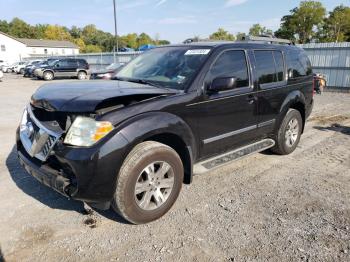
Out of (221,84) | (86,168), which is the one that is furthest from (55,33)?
(86,168)

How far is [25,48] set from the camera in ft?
232

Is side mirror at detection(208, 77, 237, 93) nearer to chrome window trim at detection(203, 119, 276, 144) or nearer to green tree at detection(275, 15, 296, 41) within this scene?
chrome window trim at detection(203, 119, 276, 144)

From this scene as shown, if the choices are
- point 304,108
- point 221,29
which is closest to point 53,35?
point 221,29

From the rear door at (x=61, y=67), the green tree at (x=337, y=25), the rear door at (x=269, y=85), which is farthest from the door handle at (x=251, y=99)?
the green tree at (x=337, y=25)

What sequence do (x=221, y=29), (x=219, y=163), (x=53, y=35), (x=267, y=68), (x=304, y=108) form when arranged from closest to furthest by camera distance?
(x=219, y=163) < (x=267, y=68) < (x=304, y=108) < (x=221, y=29) < (x=53, y=35)

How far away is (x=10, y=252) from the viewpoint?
285 cm

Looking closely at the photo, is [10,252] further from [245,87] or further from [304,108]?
[304,108]

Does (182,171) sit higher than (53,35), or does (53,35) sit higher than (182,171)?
(53,35)

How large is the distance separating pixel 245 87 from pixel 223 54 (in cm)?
58

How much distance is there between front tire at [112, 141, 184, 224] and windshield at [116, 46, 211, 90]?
918 millimetres

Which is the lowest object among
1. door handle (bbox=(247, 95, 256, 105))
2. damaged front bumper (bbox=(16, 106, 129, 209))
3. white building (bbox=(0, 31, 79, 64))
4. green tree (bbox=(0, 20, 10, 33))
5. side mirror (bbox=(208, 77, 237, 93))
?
damaged front bumper (bbox=(16, 106, 129, 209))

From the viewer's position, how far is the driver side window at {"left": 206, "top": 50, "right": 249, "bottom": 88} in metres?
3.95

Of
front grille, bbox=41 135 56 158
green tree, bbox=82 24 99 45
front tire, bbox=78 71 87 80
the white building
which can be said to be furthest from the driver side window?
green tree, bbox=82 24 99 45

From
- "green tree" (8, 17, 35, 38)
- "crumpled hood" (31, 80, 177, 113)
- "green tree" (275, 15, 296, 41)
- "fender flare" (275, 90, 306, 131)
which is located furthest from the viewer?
"green tree" (8, 17, 35, 38)
